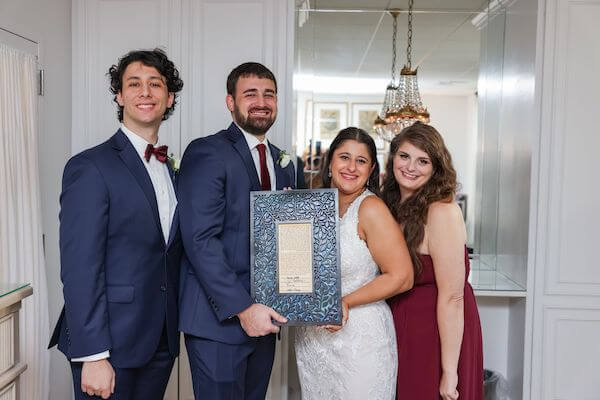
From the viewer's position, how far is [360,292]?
1998mm

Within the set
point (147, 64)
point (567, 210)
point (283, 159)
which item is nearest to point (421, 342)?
point (283, 159)

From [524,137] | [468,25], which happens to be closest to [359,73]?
[468,25]

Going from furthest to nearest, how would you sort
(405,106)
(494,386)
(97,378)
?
(405,106) → (494,386) → (97,378)

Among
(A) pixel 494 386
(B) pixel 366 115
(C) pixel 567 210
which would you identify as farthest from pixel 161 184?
(B) pixel 366 115

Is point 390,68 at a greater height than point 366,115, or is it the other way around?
point 390,68

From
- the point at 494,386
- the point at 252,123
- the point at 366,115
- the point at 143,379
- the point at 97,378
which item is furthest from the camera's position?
the point at 366,115

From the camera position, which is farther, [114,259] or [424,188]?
[424,188]

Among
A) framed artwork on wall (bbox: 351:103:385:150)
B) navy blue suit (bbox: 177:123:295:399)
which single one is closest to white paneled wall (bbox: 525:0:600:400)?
navy blue suit (bbox: 177:123:295:399)

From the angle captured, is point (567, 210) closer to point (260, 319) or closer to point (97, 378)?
point (260, 319)

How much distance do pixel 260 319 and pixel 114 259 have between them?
0.51 metres

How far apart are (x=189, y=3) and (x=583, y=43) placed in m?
2.17

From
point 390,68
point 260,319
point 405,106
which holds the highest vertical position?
point 390,68

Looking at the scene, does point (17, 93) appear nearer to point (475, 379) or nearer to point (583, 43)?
point (475, 379)

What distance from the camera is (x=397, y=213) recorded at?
7.48ft
